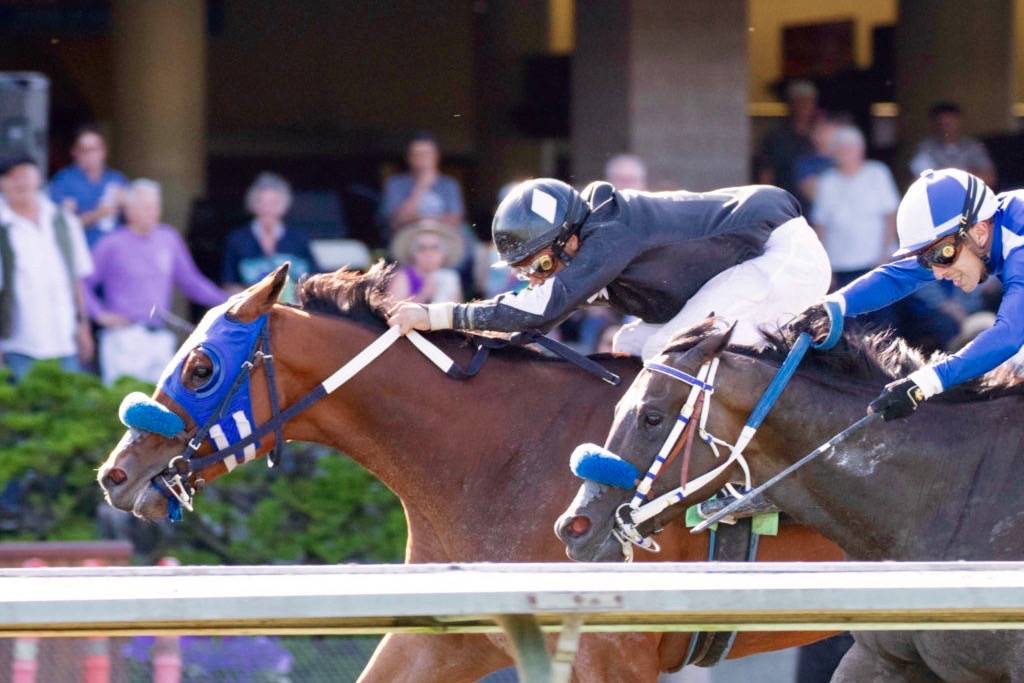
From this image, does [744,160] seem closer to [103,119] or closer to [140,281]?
[140,281]

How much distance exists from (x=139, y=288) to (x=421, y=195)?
1423mm

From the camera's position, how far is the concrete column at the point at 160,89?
9.80 meters

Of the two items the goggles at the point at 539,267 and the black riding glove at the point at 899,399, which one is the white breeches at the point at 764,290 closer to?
the goggles at the point at 539,267

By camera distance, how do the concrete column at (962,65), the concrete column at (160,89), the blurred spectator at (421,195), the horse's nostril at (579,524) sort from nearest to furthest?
the horse's nostril at (579,524) → the blurred spectator at (421,195) → the concrete column at (160,89) → the concrete column at (962,65)

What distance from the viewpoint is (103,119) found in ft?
39.7

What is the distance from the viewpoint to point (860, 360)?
175 inches

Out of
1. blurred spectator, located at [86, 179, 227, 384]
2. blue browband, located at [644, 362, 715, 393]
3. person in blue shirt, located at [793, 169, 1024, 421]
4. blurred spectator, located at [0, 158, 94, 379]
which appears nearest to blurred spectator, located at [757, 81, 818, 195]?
blurred spectator, located at [86, 179, 227, 384]

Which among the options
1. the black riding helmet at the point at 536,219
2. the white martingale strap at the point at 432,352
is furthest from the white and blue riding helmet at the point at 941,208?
the white martingale strap at the point at 432,352

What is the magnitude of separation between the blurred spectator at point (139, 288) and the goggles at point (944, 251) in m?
3.99

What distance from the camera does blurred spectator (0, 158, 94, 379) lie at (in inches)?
288

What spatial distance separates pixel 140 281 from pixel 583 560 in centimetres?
389

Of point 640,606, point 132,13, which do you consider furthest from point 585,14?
point 640,606

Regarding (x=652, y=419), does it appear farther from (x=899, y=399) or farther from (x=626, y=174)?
(x=626, y=174)

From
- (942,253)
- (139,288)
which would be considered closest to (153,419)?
(942,253)
